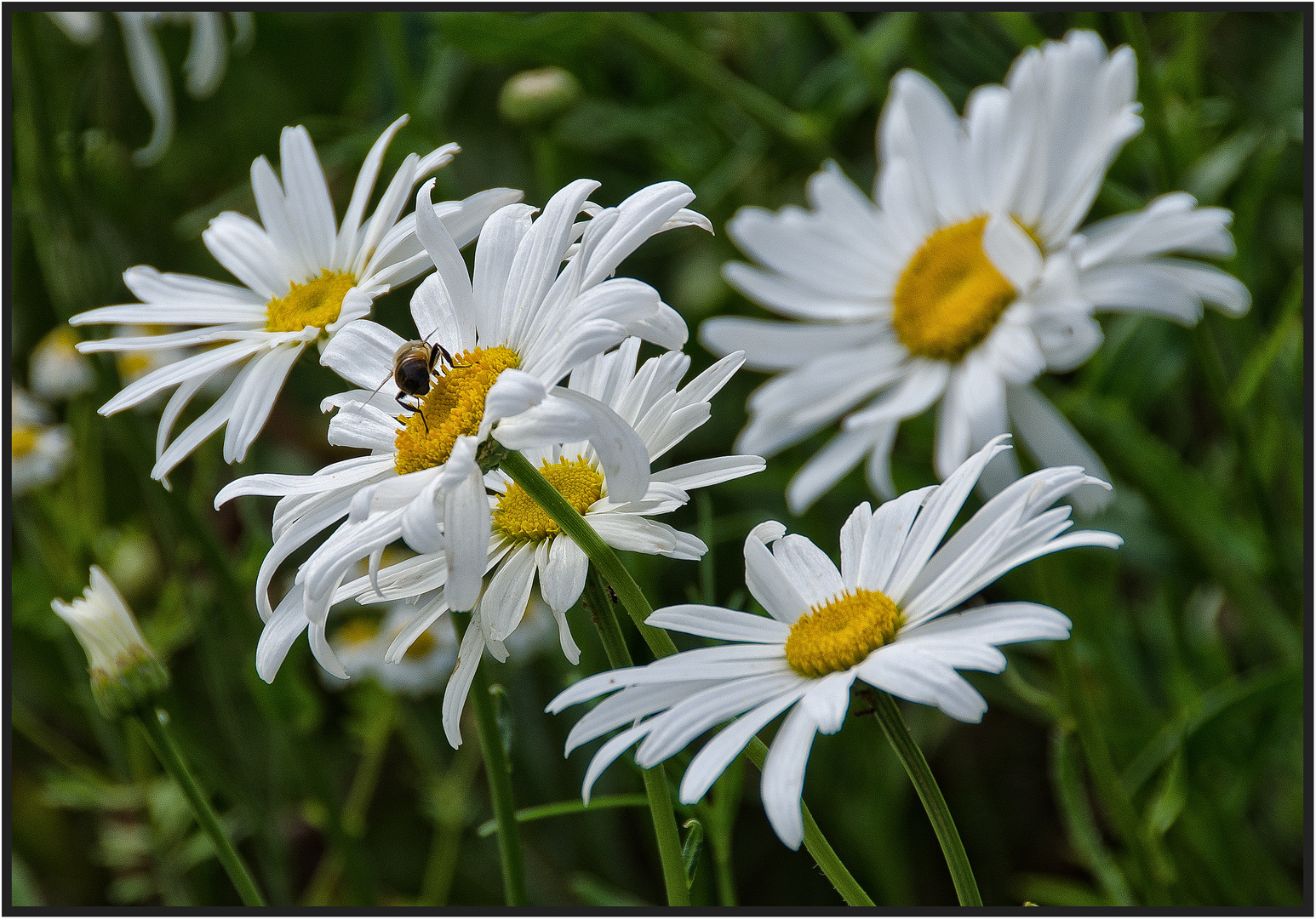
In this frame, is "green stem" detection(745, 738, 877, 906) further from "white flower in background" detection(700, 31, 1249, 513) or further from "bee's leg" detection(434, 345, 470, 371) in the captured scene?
"white flower in background" detection(700, 31, 1249, 513)

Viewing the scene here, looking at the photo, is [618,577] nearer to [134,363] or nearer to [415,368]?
[415,368]

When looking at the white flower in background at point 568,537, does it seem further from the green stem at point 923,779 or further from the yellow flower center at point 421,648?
the yellow flower center at point 421,648

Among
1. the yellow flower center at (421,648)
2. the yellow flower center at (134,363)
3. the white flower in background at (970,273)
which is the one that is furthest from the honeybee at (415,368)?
the yellow flower center at (134,363)

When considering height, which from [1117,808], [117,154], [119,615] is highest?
[117,154]

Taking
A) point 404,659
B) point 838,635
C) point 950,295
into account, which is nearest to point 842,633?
point 838,635

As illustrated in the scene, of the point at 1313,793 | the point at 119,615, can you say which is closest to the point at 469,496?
the point at 119,615

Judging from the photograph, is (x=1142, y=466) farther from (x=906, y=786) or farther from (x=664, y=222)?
(x=664, y=222)
